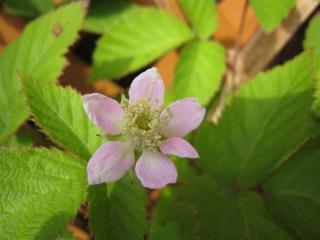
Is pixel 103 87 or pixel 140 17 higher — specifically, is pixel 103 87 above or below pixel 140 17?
below

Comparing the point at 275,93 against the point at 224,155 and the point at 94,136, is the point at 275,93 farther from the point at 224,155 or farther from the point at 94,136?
the point at 94,136

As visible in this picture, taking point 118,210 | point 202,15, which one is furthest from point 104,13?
point 118,210

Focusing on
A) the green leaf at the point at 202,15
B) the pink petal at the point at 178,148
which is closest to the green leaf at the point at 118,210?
the pink petal at the point at 178,148

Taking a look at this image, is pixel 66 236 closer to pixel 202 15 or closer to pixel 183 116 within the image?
pixel 183 116

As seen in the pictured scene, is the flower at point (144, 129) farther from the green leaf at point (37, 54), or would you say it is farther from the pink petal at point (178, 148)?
the green leaf at point (37, 54)

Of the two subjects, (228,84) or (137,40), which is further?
(228,84)

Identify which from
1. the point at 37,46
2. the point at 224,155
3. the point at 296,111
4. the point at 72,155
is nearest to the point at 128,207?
the point at 72,155

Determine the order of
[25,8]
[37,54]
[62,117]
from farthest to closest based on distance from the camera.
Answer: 1. [25,8]
2. [37,54]
3. [62,117]
